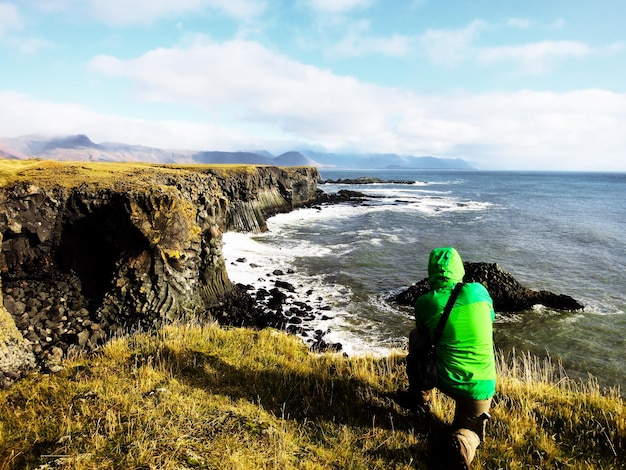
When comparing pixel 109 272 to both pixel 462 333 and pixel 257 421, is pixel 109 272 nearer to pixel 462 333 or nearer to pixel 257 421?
pixel 257 421

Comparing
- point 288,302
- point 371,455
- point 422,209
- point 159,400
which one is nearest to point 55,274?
Result: point 288,302

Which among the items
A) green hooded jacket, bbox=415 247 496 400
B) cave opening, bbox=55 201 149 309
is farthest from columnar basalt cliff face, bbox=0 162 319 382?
green hooded jacket, bbox=415 247 496 400

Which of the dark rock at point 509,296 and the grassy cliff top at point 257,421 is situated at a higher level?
the grassy cliff top at point 257,421

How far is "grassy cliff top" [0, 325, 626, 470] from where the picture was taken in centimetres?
411

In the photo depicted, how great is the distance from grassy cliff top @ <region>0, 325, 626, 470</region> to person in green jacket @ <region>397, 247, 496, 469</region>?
1.82 ft

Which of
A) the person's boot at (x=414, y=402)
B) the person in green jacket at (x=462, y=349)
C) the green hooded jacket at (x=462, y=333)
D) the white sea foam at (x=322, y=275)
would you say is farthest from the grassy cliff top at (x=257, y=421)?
the white sea foam at (x=322, y=275)

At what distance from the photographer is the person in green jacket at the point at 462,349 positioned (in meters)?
4.24

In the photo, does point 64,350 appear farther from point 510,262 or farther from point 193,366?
point 510,262

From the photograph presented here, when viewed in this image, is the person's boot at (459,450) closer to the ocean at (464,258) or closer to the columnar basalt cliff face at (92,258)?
the ocean at (464,258)

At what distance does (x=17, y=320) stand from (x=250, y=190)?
35.6 meters

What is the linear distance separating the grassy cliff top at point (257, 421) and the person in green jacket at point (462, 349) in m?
0.55

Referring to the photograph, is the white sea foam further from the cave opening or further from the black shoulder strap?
the cave opening

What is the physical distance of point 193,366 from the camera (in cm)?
695

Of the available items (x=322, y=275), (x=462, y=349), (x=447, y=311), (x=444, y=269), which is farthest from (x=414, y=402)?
(x=322, y=275)
